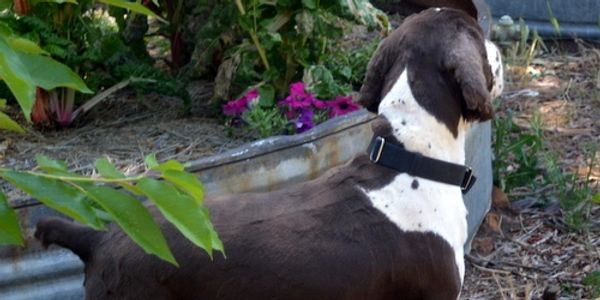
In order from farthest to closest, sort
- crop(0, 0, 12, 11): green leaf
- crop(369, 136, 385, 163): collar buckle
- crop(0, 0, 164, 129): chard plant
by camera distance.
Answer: crop(0, 0, 164, 129): chard plant
crop(0, 0, 12, 11): green leaf
crop(369, 136, 385, 163): collar buckle

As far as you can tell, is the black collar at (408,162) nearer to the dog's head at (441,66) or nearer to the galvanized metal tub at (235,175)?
the dog's head at (441,66)

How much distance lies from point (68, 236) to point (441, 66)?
3.89 ft

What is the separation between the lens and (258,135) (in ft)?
15.3

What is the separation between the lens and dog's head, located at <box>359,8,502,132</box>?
10.9ft

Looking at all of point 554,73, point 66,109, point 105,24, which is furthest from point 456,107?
point 554,73

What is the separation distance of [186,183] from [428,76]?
1.78 meters

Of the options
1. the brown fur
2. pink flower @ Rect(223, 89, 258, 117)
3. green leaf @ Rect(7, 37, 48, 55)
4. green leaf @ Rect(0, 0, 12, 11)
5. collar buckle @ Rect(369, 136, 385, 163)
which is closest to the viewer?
green leaf @ Rect(7, 37, 48, 55)

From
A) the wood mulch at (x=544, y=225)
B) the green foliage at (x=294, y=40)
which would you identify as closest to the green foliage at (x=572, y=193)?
the wood mulch at (x=544, y=225)

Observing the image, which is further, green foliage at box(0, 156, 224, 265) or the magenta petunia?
the magenta petunia

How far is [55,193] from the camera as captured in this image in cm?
165

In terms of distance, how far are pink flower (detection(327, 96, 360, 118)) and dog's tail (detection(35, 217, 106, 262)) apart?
1.66 meters

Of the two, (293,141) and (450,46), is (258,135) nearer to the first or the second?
(293,141)

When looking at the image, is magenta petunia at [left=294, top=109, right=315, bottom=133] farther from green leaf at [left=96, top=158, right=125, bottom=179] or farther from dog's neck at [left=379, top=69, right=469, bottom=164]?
green leaf at [left=96, top=158, right=125, bottom=179]

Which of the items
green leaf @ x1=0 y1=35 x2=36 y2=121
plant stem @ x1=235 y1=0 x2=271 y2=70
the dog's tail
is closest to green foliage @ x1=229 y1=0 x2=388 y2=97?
plant stem @ x1=235 y1=0 x2=271 y2=70
